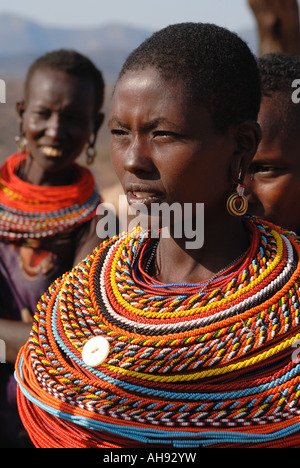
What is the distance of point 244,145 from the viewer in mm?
1802

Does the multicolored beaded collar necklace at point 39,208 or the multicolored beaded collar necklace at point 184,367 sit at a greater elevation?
the multicolored beaded collar necklace at point 184,367

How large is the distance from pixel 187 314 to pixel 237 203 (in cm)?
37

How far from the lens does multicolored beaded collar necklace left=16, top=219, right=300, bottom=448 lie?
5.47ft

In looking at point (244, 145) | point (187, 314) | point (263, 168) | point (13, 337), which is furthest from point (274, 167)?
point (13, 337)

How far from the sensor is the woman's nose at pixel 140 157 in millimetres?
1685

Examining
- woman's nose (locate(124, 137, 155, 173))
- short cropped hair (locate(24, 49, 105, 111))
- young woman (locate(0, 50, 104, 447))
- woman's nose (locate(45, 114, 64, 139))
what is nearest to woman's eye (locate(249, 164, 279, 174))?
woman's nose (locate(124, 137, 155, 173))

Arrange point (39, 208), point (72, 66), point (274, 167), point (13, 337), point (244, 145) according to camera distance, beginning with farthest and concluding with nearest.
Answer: point (72, 66)
point (39, 208)
point (13, 337)
point (274, 167)
point (244, 145)

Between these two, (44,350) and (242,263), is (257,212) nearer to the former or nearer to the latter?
(242,263)

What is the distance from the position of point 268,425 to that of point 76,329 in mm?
634

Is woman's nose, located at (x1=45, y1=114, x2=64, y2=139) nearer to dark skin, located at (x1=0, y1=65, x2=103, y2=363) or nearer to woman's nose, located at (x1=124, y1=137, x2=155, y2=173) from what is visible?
dark skin, located at (x1=0, y1=65, x2=103, y2=363)

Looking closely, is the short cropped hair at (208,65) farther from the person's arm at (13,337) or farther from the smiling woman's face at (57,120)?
the smiling woman's face at (57,120)

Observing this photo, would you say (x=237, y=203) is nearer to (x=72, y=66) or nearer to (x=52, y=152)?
(x=52, y=152)

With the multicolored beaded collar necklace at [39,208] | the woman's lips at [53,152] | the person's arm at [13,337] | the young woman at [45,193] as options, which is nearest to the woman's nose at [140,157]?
the person's arm at [13,337]

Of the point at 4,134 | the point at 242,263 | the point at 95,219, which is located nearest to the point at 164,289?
the point at 242,263
